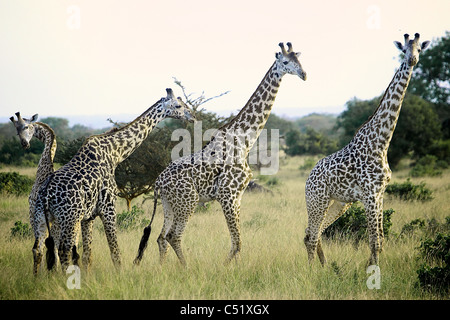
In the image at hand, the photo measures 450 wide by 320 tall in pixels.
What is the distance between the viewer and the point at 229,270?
5.60 m

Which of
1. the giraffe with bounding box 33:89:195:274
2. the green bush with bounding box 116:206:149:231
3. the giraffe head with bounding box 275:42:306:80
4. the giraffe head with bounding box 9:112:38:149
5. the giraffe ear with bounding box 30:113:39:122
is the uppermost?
the giraffe head with bounding box 275:42:306:80

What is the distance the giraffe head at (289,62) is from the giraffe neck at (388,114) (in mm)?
1187

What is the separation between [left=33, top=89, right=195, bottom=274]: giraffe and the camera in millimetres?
4918

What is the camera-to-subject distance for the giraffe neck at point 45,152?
19.3 ft

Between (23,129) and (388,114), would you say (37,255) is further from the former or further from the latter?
(388,114)

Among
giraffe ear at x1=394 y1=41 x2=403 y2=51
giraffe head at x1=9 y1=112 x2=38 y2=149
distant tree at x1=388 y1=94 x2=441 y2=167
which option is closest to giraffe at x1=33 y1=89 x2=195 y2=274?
giraffe head at x1=9 y1=112 x2=38 y2=149

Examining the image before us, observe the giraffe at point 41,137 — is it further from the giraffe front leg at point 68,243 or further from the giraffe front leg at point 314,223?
the giraffe front leg at point 314,223

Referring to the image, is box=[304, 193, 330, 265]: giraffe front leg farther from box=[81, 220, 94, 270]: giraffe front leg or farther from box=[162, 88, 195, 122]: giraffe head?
box=[81, 220, 94, 270]: giraffe front leg

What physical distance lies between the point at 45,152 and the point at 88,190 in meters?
1.46

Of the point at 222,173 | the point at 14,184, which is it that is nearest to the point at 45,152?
the point at 222,173

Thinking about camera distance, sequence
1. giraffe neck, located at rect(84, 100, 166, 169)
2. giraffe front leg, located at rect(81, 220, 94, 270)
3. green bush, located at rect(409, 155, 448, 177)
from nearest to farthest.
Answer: giraffe front leg, located at rect(81, 220, 94, 270) → giraffe neck, located at rect(84, 100, 166, 169) → green bush, located at rect(409, 155, 448, 177)

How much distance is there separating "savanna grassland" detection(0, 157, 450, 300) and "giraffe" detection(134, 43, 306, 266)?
50 centimetres

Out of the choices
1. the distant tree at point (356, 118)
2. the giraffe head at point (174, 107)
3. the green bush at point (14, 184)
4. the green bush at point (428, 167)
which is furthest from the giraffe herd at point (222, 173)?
the distant tree at point (356, 118)

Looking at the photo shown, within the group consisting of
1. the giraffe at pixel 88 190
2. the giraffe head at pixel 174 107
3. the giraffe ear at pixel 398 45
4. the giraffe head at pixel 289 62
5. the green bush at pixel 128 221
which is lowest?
the green bush at pixel 128 221
